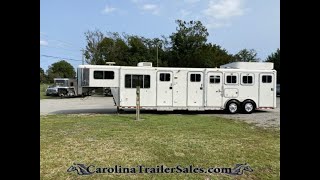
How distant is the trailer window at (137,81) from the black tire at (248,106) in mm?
5031

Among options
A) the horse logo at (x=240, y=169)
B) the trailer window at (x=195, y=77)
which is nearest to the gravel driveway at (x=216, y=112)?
the trailer window at (x=195, y=77)

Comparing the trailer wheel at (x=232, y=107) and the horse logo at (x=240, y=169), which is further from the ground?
the trailer wheel at (x=232, y=107)

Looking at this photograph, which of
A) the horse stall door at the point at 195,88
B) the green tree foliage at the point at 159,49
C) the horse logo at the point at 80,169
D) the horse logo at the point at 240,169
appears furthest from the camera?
the green tree foliage at the point at 159,49

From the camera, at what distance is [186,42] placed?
1834 inches

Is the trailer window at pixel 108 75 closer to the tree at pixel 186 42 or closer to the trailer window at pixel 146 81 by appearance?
the trailer window at pixel 146 81

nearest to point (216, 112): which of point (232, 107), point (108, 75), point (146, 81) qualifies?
point (232, 107)

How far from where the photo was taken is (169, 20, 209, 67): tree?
44.8 metres

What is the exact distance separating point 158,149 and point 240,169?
186 cm

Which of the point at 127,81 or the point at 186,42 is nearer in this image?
the point at 127,81

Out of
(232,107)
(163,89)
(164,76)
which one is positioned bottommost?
(232,107)

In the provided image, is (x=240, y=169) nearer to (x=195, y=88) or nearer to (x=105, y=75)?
(x=195, y=88)

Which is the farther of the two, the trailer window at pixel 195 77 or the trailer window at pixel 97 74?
the trailer window at pixel 195 77

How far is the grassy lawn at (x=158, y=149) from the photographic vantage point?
5.21 m

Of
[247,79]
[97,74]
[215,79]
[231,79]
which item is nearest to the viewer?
[97,74]
